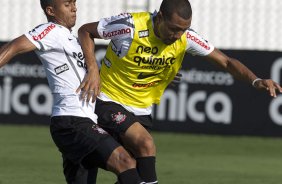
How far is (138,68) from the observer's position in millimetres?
8281

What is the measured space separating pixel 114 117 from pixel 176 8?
3.77 feet

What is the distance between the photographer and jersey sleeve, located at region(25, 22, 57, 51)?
7383 millimetres

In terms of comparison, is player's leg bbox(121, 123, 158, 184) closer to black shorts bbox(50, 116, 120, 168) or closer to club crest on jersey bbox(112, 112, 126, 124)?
club crest on jersey bbox(112, 112, 126, 124)

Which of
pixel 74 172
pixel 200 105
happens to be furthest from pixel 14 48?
pixel 200 105

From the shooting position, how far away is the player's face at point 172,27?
7672mm

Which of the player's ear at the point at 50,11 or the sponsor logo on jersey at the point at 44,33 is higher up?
the player's ear at the point at 50,11

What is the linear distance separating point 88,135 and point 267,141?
25.1 ft

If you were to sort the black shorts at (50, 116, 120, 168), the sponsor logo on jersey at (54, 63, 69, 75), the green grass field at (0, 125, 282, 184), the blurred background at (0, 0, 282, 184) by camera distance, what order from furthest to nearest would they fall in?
the blurred background at (0, 0, 282, 184) < the green grass field at (0, 125, 282, 184) < the sponsor logo on jersey at (54, 63, 69, 75) < the black shorts at (50, 116, 120, 168)

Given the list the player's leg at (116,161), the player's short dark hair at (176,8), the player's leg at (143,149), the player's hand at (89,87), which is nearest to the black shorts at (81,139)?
the player's leg at (116,161)

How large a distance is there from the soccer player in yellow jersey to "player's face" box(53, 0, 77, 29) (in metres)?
0.26

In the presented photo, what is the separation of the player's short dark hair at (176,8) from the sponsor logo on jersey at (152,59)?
451 mm

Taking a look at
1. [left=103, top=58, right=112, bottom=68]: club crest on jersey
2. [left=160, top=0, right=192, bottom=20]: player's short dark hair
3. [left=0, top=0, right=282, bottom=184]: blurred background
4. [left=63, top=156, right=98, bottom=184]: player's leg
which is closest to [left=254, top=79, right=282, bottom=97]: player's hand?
[left=160, top=0, right=192, bottom=20]: player's short dark hair

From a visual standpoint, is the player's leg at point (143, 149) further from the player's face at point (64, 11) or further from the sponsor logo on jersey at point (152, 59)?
the player's face at point (64, 11)

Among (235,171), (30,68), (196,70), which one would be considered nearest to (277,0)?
(196,70)
